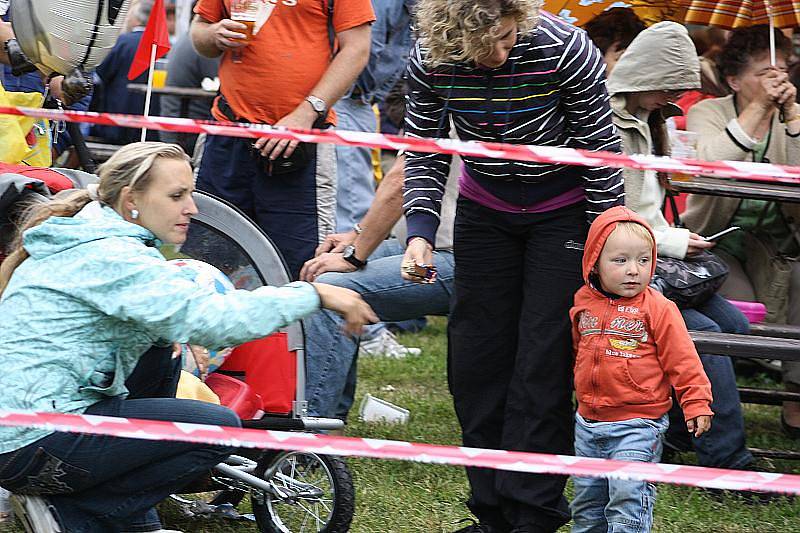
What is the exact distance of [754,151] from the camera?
16.2 feet

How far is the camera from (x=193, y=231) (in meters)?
3.83

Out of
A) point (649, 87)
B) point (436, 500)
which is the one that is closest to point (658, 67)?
point (649, 87)

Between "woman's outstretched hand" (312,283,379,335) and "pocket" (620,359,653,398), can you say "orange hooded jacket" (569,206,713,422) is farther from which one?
"woman's outstretched hand" (312,283,379,335)

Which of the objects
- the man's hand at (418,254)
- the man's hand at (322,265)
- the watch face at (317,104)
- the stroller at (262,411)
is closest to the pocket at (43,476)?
the stroller at (262,411)

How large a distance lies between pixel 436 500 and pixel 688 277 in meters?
1.23

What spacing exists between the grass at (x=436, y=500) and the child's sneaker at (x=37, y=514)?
0.60 metres

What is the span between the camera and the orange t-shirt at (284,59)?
14.0ft

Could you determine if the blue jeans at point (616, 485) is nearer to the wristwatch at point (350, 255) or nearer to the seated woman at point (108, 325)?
the seated woman at point (108, 325)

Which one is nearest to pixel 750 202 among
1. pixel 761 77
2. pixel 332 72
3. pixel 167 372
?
pixel 761 77

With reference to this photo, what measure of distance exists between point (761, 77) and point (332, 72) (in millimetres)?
1902

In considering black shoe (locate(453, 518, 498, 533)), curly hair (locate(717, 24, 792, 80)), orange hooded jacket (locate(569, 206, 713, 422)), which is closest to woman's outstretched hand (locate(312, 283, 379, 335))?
orange hooded jacket (locate(569, 206, 713, 422))

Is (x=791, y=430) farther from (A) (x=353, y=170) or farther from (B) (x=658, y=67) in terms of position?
(A) (x=353, y=170)

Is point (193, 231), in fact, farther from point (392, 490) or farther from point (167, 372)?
point (392, 490)

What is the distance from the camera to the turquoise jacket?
275cm
